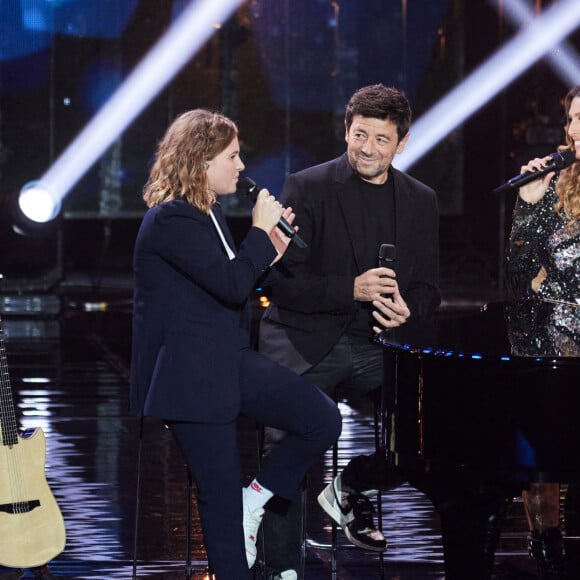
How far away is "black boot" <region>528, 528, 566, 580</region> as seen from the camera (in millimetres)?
4035

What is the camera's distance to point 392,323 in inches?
152

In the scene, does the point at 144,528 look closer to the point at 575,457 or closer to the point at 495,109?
the point at 575,457

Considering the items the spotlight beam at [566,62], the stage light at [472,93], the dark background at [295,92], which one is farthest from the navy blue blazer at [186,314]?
the stage light at [472,93]

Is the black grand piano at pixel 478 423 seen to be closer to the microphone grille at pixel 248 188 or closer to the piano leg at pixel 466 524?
the piano leg at pixel 466 524

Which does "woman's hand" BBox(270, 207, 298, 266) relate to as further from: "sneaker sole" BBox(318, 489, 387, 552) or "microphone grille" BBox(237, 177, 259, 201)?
"sneaker sole" BBox(318, 489, 387, 552)

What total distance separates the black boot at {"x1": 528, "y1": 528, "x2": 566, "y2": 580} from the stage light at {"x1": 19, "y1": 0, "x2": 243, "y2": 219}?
896 centimetres

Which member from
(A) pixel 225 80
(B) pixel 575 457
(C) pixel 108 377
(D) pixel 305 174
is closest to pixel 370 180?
(D) pixel 305 174

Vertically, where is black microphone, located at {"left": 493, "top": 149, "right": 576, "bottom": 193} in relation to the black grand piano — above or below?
above

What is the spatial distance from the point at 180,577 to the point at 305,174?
1263mm

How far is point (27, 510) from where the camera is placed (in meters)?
3.69

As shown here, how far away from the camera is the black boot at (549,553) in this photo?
4035 millimetres

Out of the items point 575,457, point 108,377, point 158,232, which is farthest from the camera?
point 108,377

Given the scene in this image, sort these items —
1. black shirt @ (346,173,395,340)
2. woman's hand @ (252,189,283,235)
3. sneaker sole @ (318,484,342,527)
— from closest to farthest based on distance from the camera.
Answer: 1. woman's hand @ (252,189,283,235)
2. sneaker sole @ (318,484,342,527)
3. black shirt @ (346,173,395,340)

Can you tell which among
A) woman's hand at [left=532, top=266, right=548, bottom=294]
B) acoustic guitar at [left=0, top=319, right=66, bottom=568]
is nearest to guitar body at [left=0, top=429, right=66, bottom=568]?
acoustic guitar at [left=0, top=319, right=66, bottom=568]
